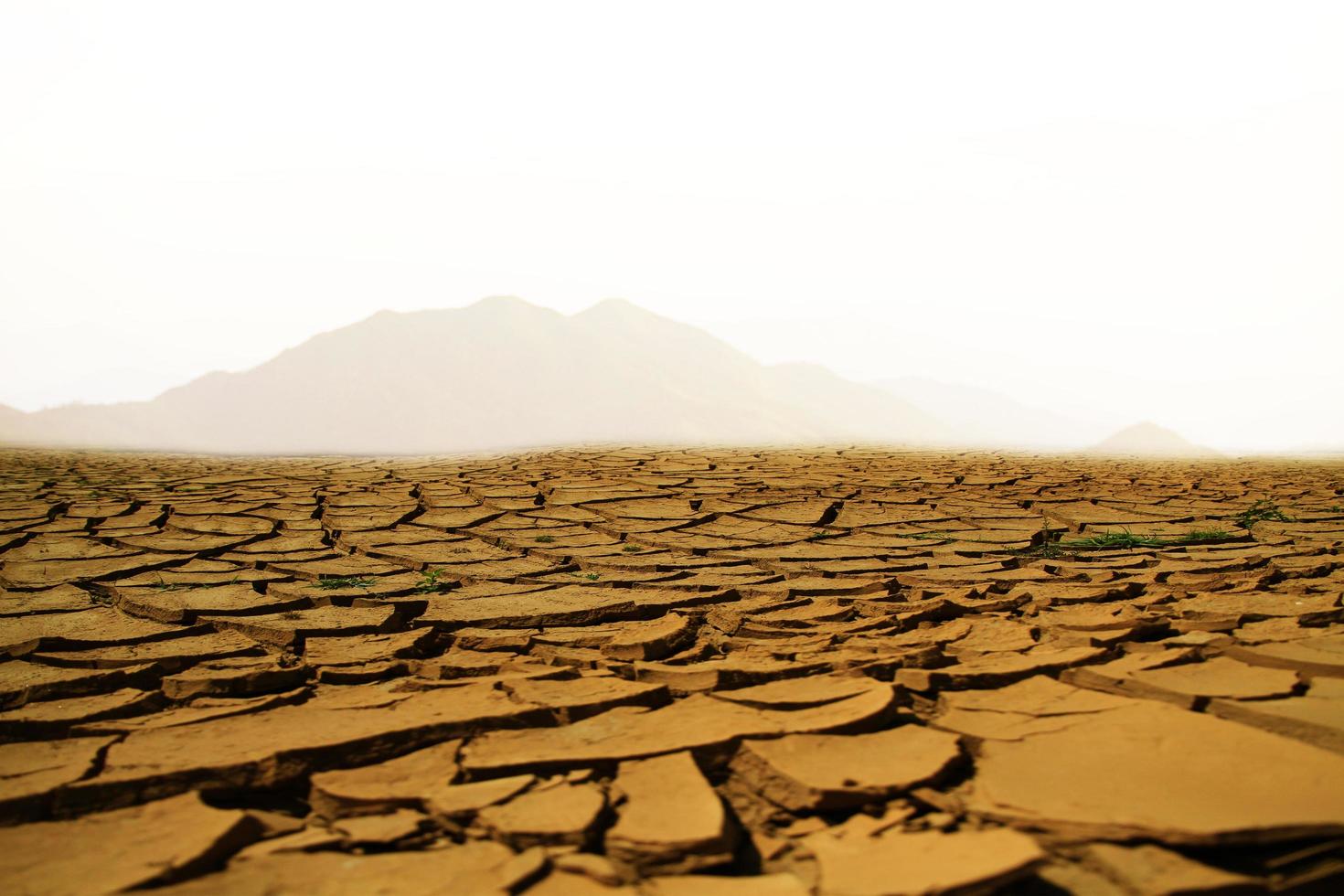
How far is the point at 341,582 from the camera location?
10.0 ft

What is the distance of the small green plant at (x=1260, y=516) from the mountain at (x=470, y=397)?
20883mm

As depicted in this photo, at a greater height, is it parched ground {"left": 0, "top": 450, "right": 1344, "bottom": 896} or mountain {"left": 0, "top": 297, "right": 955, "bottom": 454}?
mountain {"left": 0, "top": 297, "right": 955, "bottom": 454}

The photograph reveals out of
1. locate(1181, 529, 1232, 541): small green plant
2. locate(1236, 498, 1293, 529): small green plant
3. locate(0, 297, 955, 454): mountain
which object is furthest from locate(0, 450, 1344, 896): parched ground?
locate(0, 297, 955, 454): mountain

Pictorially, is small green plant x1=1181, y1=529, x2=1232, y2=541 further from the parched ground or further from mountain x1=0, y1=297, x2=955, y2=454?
mountain x1=0, y1=297, x2=955, y2=454

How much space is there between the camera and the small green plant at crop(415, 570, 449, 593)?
9.62 feet

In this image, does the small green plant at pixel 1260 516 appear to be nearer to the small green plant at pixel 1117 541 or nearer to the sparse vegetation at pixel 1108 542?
the sparse vegetation at pixel 1108 542

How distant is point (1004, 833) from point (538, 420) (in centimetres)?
2979

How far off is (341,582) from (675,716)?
182cm

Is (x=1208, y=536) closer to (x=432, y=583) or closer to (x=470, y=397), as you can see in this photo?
(x=432, y=583)

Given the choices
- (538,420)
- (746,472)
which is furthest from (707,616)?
(538,420)

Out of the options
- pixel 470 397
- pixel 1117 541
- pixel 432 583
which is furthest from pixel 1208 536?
pixel 470 397

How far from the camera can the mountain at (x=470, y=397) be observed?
29.5 metres

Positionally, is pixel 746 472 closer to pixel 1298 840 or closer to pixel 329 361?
pixel 1298 840

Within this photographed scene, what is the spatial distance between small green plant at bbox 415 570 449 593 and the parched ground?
0.02 meters
